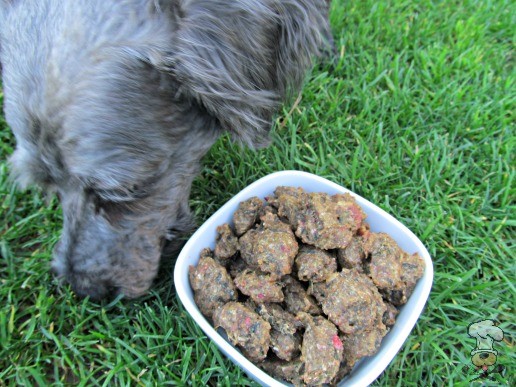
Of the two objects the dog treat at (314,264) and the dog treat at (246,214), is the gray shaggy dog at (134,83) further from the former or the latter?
the dog treat at (314,264)

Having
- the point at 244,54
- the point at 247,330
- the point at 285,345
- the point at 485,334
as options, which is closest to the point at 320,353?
the point at 285,345

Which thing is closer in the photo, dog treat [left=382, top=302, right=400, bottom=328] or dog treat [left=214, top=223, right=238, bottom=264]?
A: dog treat [left=382, top=302, right=400, bottom=328]

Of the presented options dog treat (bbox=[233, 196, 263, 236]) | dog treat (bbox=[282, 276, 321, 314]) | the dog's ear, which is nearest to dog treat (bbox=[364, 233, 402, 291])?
dog treat (bbox=[282, 276, 321, 314])

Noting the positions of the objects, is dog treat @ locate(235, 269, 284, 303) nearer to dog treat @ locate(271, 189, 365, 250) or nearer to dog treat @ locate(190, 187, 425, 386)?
dog treat @ locate(190, 187, 425, 386)

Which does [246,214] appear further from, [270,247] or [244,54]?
[244,54]

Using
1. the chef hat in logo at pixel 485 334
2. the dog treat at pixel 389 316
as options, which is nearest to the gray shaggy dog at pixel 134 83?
the dog treat at pixel 389 316

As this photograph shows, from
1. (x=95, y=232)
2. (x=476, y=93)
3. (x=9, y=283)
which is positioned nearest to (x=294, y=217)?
(x=95, y=232)

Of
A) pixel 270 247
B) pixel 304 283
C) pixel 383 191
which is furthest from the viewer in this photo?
pixel 383 191
